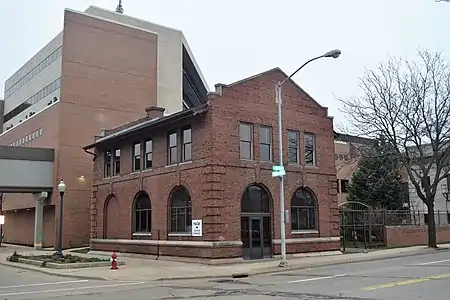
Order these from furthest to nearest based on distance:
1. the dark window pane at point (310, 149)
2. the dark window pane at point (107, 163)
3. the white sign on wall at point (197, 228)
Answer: the dark window pane at point (107, 163), the dark window pane at point (310, 149), the white sign on wall at point (197, 228)

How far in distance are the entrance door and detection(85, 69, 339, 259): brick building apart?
5cm

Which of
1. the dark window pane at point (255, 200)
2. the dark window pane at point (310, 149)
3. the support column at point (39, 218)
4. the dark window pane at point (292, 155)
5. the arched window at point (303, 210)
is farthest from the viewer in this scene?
the support column at point (39, 218)

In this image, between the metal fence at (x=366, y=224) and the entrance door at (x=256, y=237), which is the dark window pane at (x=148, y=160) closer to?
the entrance door at (x=256, y=237)

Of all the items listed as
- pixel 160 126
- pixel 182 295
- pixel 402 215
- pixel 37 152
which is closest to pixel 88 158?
pixel 37 152

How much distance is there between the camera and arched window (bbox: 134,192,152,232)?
97.1 feet

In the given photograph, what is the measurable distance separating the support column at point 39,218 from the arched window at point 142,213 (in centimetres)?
1445

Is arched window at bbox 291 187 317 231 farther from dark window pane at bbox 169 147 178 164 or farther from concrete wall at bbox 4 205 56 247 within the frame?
concrete wall at bbox 4 205 56 247

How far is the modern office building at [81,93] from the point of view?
41.6m

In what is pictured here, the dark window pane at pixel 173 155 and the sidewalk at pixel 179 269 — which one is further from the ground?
the dark window pane at pixel 173 155

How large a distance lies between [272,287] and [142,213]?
52.2 feet

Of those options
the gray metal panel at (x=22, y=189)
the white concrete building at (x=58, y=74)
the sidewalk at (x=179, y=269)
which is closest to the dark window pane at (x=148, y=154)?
the sidewalk at (x=179, y=269)

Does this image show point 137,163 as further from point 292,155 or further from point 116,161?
point 292,155

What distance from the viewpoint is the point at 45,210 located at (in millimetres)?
43812

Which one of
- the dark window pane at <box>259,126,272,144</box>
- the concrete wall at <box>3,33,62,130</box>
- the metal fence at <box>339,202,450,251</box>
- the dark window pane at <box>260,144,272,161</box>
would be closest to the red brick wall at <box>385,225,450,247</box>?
the metal fence at <box>339,202,450,251</box>
